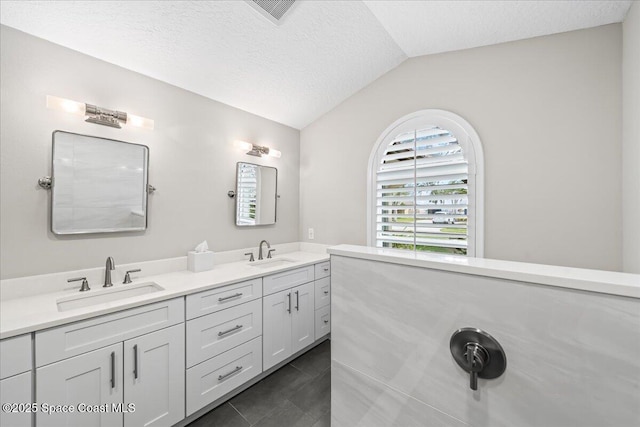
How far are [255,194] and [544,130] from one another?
8.04 feet

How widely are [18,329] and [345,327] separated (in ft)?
4.49

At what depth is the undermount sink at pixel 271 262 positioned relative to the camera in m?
2.53

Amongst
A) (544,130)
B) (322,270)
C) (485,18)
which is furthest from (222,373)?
(485,18)

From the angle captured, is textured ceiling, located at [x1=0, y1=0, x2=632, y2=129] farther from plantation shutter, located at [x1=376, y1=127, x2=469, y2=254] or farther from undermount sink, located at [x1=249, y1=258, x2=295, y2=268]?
undermount sink, located at [x1=249, y1=258, x2=295, y2=268]

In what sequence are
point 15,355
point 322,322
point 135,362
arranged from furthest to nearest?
point 322,322
point 135,362
point 15,355

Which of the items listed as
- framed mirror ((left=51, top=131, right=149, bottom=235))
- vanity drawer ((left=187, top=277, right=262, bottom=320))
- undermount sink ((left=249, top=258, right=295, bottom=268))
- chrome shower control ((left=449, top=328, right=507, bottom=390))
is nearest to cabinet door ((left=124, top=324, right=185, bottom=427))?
vanity drawer ((left=187, top=277, right=262, bottom=320))

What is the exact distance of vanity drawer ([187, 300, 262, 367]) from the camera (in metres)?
1.64

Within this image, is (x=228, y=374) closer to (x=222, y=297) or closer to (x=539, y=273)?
(x=222, y=297)

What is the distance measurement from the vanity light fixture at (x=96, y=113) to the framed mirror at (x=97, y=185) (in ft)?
0.40

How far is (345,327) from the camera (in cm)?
101

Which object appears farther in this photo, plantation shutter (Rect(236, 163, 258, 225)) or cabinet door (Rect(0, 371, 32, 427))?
plantation shutter (Rect(236, 163, 258, 225))

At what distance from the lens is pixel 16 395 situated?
109cm

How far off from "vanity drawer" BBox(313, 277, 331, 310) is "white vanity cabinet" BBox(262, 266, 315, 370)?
0.19ft

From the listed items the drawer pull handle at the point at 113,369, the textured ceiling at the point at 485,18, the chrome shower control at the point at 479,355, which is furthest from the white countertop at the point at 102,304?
the textured ceiling at the point at 485,18
